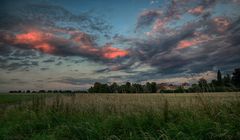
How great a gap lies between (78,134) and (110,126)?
85cm

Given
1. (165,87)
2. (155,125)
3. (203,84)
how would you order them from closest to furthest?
(155,125), (203,84), (165,87)

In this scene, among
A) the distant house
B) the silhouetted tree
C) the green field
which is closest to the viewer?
the green field

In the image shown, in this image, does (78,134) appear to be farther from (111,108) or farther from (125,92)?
(125,92)

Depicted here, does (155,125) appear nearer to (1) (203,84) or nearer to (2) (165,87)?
(1) (203,84)

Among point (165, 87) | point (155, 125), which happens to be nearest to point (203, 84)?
point (165, 87)

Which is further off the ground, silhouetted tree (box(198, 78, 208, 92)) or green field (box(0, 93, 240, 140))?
silhouetted tree (box(198, 78, 208, 92))

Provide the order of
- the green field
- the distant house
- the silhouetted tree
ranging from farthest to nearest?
the distant house < the silhouetted tree < the green field

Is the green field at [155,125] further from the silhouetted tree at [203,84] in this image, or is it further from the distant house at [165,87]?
the distant house at [165,87]

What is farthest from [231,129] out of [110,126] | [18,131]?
[18,131]

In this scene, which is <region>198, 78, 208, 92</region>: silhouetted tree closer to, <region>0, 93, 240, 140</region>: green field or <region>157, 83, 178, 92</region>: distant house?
<region>0, 93, 240, 140</region>: green field

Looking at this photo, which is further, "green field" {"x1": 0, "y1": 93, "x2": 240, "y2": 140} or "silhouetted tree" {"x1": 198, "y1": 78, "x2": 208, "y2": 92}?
"silhouetted tree" {"x1": 198, "y1": 78, "x2": 208, "y2": 92}

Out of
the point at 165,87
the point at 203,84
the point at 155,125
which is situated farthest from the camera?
the point at 165,87

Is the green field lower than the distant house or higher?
lower

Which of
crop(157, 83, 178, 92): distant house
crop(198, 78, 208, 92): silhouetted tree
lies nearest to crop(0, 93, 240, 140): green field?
crop(198, 78, 208, 92): silhouetted tree
